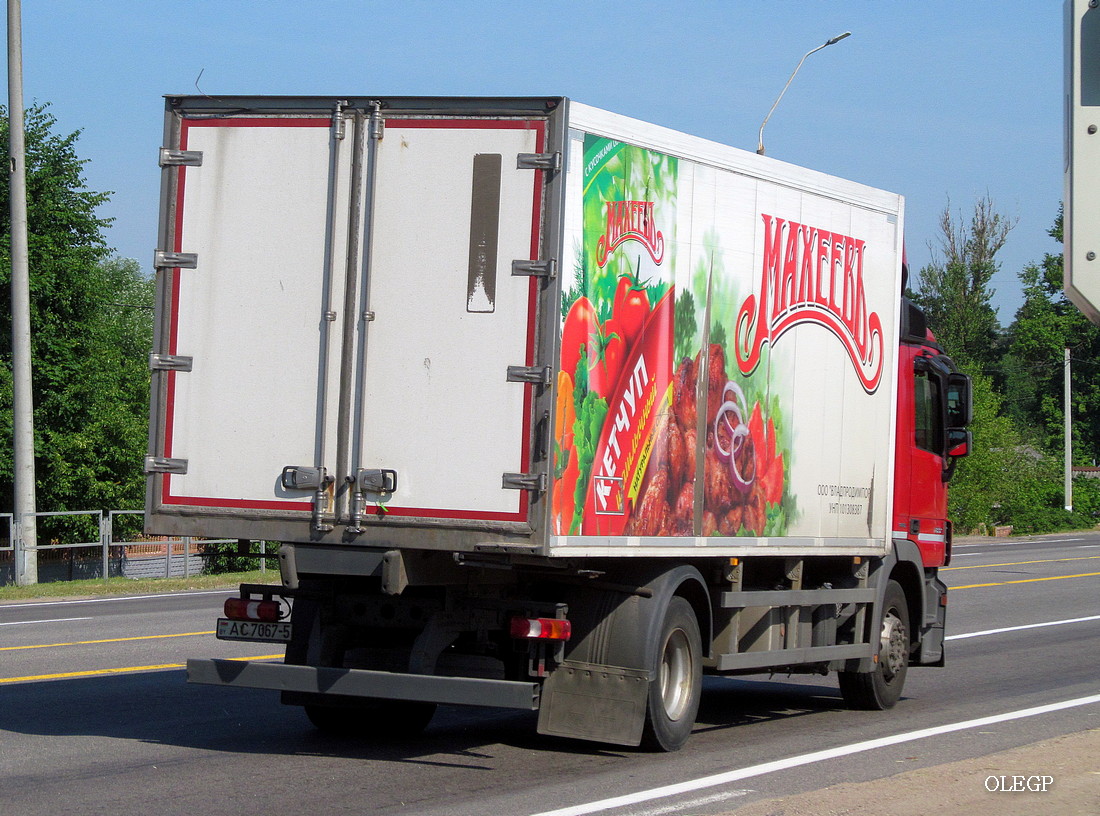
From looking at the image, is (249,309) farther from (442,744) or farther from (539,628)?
(442,744)

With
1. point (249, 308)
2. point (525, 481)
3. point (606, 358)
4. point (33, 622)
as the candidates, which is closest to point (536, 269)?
point (606, 358)

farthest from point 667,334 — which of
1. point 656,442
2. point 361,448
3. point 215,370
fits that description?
point 215,370

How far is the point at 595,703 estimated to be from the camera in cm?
851

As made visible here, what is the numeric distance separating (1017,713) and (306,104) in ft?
23.3

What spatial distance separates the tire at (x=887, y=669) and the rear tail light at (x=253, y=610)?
4768 millimetres

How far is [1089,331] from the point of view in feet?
318

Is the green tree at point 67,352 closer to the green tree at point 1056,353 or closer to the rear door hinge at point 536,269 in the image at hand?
the rear door hinge at point 536,269

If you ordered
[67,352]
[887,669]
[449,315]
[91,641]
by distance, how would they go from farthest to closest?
[67,352], [91,641], [887,669], [449,315]

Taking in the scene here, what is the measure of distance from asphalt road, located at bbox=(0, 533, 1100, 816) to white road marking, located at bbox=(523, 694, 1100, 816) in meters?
0.02

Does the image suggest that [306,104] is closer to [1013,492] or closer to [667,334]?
[667,334]

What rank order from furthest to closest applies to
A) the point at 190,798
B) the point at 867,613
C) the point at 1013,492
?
the point at 1013,492 → the point at 867,613 → the point at 190,798

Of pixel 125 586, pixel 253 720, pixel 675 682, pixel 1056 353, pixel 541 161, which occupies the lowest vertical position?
pixel 125 586

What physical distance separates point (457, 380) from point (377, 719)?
115 inches

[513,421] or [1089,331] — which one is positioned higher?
[1089,331]
